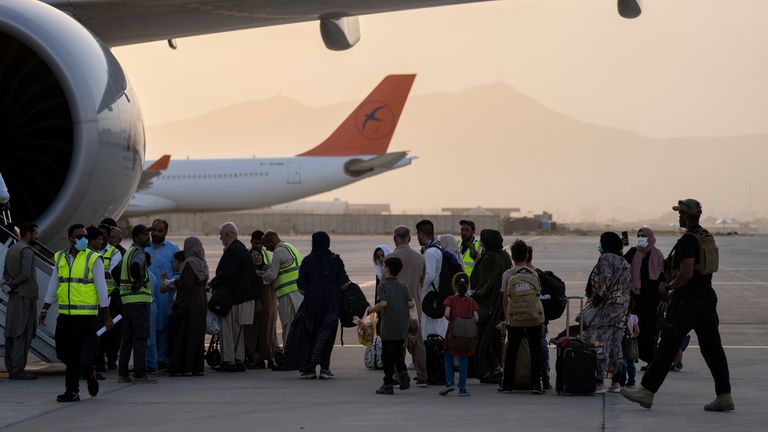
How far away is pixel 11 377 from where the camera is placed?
1168 centimetres

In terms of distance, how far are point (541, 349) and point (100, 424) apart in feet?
12.9

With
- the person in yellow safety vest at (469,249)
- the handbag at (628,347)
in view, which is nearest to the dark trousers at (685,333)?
the handbag at (628,347)

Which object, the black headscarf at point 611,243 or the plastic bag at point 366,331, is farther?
the plastic bag at point 366,331

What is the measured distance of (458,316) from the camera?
1099cm

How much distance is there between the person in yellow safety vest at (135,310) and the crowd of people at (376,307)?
0.01m

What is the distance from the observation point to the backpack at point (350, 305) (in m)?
12.0

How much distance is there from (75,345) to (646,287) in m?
5.65

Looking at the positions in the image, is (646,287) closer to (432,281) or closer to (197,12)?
(432,281)

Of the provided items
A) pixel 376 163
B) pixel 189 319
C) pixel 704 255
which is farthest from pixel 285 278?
pixel 376 163

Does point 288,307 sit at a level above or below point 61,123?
below

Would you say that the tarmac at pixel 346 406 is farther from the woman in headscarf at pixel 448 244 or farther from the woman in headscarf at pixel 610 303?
the woman in headscarf at pixel 448 244

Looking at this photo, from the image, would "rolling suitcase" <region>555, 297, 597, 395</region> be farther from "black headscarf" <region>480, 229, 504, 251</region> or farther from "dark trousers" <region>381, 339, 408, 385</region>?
"dark trousers" <region>381, 339, 408, 385</region>

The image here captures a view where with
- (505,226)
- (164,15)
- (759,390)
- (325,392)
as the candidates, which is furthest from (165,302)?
(505,226)

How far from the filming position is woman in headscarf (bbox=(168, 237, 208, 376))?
12.2m
